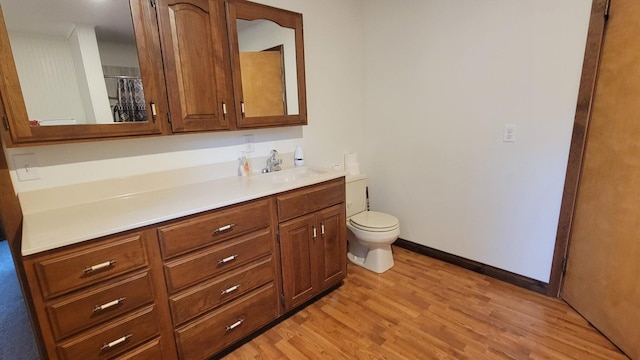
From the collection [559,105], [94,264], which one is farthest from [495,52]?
[94,264]

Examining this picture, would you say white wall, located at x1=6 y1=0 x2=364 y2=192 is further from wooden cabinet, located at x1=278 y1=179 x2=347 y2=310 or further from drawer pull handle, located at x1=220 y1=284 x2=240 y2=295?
drawer pull handle, located at x1=220 y1=284 x2=240 y2=295

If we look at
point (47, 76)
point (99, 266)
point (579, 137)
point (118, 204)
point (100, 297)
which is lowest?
point (100, 297)

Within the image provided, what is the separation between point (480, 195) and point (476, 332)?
0.97m

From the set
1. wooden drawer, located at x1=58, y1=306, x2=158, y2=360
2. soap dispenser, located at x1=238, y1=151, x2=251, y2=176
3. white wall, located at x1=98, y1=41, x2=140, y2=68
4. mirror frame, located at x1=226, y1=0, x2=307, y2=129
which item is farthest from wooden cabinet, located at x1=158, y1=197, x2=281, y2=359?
white wall, located at x1=98, y1=41, x2=140, y2=68

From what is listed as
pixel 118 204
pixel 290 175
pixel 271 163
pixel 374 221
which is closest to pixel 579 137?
pixel 374 221

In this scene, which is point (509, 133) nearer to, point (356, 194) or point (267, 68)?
point (356, 194)

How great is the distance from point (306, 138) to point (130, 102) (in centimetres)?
130

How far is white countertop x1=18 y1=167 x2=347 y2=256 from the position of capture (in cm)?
119

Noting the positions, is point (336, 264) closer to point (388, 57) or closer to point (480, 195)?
point (480, 195)

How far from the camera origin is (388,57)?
8.62 feet

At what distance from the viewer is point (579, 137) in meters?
1.78

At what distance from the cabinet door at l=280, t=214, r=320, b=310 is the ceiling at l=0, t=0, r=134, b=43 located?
129cm

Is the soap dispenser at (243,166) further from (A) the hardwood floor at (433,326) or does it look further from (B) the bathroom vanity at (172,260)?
(A) the hardwood floor at (433,326)

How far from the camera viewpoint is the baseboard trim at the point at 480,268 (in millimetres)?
2117
